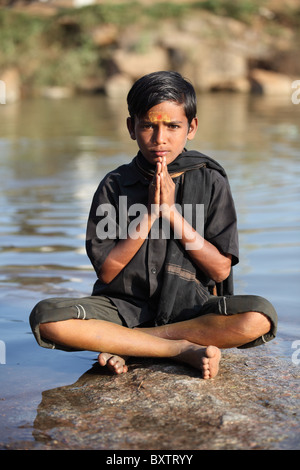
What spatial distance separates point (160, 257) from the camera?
10.4ft

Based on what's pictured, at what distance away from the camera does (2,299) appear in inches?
164

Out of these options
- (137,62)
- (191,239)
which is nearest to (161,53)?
(137,62)

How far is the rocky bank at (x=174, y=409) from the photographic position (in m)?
2.33

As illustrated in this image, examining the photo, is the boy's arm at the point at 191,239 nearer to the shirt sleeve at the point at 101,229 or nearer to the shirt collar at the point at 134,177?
the shirt collar at the point at 134,177

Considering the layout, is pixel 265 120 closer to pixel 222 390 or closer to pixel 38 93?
pixel 38 93

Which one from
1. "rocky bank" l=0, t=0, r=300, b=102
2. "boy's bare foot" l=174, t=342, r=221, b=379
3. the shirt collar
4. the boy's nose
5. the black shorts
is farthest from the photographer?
"rocky bank" l=0, t=0, r=300, b=102

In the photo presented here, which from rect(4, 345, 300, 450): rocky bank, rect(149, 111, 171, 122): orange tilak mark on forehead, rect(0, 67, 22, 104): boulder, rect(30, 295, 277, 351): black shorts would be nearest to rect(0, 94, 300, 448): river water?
rect(4, 345, 300, 450): rocky bank

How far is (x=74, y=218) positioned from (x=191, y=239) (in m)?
3.44

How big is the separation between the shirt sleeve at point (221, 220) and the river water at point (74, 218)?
0.56 metres

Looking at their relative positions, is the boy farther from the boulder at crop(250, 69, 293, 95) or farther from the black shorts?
the boulder at crop(250, 69, 293, 95)

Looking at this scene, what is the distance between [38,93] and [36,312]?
20.7 meters

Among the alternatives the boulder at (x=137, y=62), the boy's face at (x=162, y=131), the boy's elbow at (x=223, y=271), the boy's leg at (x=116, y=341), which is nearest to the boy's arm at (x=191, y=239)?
the boy's elbow at (x=223, y=271)

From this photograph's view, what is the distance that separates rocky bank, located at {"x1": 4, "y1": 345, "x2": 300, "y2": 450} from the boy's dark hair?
44.3 inches

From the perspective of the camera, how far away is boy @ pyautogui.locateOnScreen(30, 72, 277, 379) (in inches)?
119
